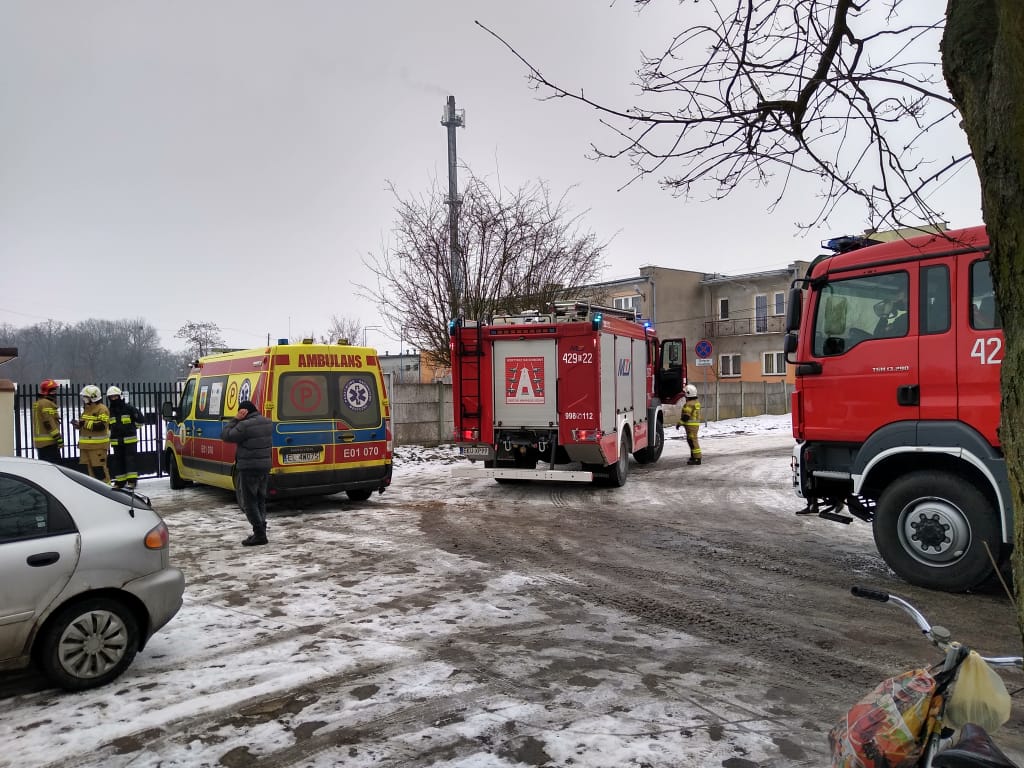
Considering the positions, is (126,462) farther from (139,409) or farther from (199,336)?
(199,336)

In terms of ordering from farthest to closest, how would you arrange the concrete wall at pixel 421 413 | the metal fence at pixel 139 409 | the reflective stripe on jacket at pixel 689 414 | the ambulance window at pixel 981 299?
1. the concrete wall at pixel 421 413
2. the reflective stripe on jacket at pixel 689 414
3. the metal fence at pixel 139 409
4. the ambulance window at pixel 981 299

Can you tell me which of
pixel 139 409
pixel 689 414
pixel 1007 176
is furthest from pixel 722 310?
pixel 1007 176

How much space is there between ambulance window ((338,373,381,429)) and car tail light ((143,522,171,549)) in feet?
18.5

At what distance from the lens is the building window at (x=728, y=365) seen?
139ft

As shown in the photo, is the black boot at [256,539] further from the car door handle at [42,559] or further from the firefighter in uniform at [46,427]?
the firefighter in uniform at [46,427]

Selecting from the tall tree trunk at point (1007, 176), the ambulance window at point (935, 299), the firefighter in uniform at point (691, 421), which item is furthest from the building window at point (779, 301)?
the tall tree trunk at point (1007, 176)

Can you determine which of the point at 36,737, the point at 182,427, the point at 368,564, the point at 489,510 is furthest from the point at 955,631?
the point at 182,427

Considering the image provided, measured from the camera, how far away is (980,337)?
227 inches

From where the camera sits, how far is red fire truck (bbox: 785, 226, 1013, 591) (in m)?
5.73

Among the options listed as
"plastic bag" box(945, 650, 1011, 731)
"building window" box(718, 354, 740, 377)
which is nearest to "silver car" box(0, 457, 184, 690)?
"plastic bag" box(945, 650, 1011, 731)

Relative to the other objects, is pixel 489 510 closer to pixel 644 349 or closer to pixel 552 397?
pixel 552 397

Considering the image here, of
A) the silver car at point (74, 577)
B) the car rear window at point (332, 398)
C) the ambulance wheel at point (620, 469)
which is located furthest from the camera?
the ambulance wheel at point (620, 469)

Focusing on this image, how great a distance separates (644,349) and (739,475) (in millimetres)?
3035

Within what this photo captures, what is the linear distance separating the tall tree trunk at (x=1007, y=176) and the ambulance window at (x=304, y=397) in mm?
8746
